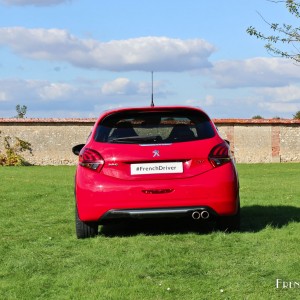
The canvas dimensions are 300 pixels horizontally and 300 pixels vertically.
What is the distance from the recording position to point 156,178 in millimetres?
6754

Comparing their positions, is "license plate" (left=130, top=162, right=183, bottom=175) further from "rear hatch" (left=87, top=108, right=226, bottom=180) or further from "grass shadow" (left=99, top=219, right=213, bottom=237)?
"grass shadow" (left=99, top=219, right=213, bottom=237)

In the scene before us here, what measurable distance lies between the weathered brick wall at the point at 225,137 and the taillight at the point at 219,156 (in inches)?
1068

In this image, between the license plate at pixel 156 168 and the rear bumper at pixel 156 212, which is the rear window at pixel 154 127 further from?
the rear bumper at pixel 156 212

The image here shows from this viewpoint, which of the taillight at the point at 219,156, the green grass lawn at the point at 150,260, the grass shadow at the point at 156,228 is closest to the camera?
the green grass lawn at the point at 150,260

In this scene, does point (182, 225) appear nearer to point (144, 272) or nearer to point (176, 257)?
point (176, 257)

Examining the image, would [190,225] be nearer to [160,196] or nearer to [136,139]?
[160,196]

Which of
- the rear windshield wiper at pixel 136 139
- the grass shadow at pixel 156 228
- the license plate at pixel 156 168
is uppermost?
the rear windshield wiper at pixel 136 139

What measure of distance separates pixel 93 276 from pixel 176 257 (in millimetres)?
1058

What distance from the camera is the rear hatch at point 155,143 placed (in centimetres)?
677

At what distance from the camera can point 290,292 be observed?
176 inches

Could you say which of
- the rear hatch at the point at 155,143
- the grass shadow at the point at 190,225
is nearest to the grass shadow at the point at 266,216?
the grass shadow at the point at 190,225

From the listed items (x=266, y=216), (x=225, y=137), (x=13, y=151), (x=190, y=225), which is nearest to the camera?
(x=190, y=225)

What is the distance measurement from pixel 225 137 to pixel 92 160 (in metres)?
27.7

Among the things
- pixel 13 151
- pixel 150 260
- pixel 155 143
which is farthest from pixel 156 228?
pixel 13 151
